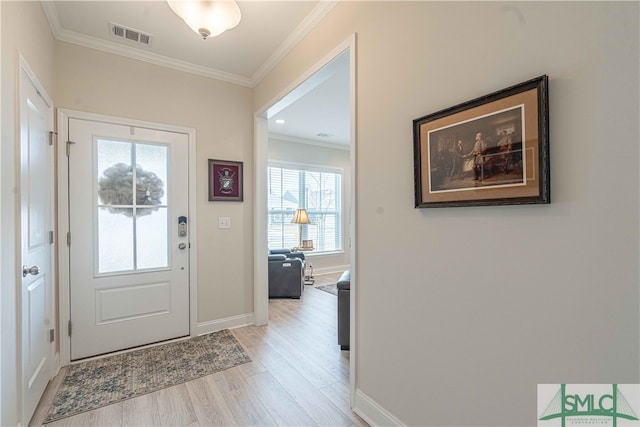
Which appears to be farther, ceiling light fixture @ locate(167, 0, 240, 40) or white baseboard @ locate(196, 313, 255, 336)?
white baseboard @ locate(196, 313, 255, 336)

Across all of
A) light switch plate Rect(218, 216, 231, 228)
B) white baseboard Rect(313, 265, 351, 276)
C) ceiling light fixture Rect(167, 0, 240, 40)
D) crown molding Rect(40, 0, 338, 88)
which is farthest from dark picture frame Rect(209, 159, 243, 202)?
white baseboard Rect(313, 265, 351, 276)

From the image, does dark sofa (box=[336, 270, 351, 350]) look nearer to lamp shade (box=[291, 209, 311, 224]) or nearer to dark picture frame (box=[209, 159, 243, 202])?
dark picture frame (box=[209, 159, 243, 202])

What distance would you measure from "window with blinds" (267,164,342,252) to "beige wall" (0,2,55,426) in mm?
3987

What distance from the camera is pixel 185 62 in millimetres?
2916

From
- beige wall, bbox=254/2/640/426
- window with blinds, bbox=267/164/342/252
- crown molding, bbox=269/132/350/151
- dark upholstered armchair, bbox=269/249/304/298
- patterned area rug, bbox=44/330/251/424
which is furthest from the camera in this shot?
window with blinds, bbox=267/164/342/252

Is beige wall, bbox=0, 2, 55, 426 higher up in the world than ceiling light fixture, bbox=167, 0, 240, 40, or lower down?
lower down

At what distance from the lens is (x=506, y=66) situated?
113 centimetres

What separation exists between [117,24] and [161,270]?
7.02 feet

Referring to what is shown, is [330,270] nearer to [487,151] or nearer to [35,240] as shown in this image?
[35,240]

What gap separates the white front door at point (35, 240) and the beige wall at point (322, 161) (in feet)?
11.6

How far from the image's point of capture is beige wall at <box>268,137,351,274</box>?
5.59 meters

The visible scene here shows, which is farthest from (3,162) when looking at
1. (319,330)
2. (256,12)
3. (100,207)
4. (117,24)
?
(319,330)

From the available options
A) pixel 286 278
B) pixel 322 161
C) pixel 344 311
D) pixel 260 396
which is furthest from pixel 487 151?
pixel 322 161

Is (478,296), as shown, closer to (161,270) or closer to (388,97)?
(388,97)
